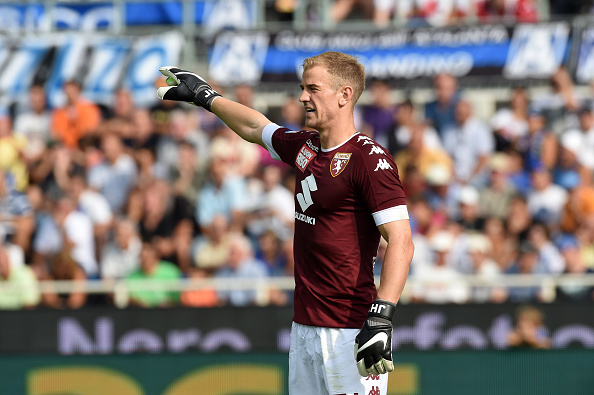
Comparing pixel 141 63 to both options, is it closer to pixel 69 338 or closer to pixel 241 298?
pixel 241 298

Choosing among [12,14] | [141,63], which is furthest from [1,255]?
[12,14]

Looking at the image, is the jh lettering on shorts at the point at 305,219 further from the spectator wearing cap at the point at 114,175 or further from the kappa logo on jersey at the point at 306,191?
the spectator wearing cap at the point at 114,175

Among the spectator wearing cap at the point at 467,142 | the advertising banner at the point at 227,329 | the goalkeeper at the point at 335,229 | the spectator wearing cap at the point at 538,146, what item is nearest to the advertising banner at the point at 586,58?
the spectator wearing cap at the point at 538,146

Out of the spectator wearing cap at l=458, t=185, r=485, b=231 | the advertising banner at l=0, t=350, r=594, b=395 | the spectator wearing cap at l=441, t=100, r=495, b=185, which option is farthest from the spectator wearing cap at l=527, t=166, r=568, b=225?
the advertising banner at l=0, t=350, r=594, b=395

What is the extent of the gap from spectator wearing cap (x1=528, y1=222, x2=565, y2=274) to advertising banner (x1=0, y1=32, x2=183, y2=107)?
5.13 m

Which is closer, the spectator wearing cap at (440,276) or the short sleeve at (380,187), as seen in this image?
the short sleeve at (380,187)

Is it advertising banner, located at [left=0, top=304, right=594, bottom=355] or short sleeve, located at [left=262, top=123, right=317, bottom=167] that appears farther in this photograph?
advertising banner, located at [left=0, top=304, right=594, bottom=355]

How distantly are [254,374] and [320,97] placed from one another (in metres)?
3.30

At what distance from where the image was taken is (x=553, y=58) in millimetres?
11695

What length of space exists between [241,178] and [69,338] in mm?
3598

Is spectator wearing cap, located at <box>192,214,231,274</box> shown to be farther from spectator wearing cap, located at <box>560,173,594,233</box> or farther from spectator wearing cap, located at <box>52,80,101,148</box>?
spectator wearing cap, located at <box>560,173,594,233</box>

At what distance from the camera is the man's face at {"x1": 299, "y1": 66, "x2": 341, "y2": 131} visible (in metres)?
4.54

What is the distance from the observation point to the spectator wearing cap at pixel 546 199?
10.0 meters

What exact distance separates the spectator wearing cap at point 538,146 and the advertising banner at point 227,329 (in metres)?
3.78
